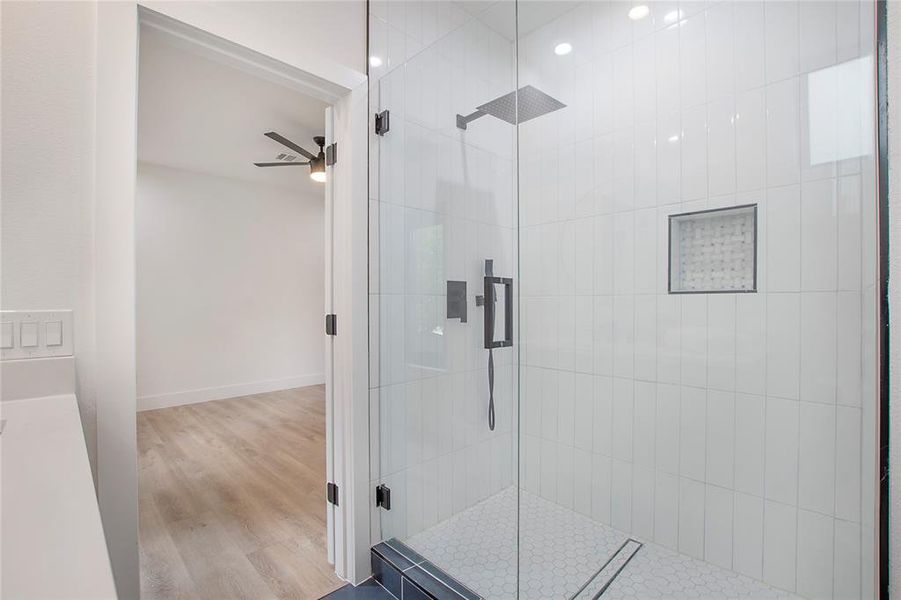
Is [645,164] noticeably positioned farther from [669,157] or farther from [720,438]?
[720,438]

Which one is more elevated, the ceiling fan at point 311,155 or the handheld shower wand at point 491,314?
the ceiling fan at point 311,155

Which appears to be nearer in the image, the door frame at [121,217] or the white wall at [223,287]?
the door frame at [121,217]

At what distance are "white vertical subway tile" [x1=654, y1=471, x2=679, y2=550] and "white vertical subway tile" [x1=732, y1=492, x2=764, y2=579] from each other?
22 centimetres

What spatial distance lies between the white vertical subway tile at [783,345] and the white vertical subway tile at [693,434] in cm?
26

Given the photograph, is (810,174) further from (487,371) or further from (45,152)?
(45,152)

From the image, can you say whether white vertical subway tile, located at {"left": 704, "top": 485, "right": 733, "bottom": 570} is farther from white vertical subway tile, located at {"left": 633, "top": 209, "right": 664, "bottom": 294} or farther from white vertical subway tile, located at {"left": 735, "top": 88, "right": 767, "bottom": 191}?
white vertical subway tile, located at {"left": 735, "top": 88, "right": 767, "bottom": 191}

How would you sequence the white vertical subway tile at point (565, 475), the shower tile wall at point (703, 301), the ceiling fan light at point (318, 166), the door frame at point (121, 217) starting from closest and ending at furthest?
1. the door frame at point (121, 217)
2. the shower tile wall at point (703, 301)
3. the white vertical subway tile at point (565, 475)
4. the ceiling fan light at point (318, 166)

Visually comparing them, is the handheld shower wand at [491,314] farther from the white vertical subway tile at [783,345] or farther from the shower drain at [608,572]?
the white vertical subway tile at [783,345]

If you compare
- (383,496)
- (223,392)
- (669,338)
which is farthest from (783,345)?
(223,392)

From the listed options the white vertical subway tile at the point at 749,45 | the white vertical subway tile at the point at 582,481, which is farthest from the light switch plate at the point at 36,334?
the white vertical subway tile at the point at 749,45

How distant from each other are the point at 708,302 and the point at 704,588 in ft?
3.71

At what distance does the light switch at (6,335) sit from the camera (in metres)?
1.03

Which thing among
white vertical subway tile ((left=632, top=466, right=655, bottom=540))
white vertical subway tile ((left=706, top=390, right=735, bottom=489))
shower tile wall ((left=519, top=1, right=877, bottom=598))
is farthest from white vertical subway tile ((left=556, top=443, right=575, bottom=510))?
white vertical subway tile ((left=706, top=390, right=735, bottom=489))

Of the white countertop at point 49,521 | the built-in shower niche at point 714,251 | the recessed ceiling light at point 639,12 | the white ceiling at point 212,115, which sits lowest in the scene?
the white countertop at point 49,521
